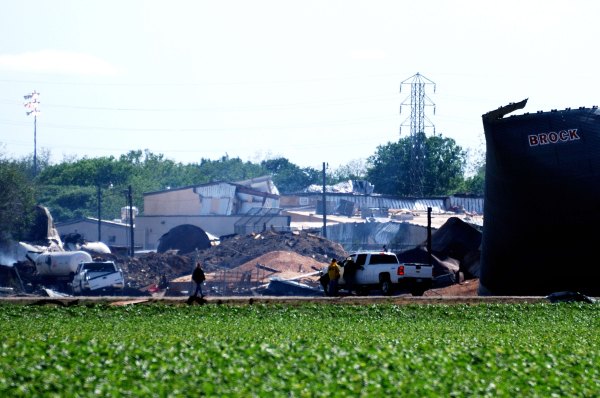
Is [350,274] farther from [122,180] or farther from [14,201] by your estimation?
[122,180]

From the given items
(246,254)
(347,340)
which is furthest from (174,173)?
(347,340)

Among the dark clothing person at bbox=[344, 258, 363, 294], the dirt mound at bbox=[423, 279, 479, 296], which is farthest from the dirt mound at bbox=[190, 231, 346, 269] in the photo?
the dark clothing person at bbox=[344, 258, 363, 294]

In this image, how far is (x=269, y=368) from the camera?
13.7 m

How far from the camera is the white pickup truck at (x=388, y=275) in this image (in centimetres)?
4116

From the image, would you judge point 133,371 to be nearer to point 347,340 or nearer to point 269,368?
point 269,368

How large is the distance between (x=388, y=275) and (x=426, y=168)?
255 feet

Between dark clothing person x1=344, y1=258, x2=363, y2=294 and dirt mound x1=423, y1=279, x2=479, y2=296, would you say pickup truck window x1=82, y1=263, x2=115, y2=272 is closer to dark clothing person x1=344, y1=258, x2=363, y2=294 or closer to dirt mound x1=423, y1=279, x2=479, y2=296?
dark clothing person x1=344, y1=258, x2=363, y2=294

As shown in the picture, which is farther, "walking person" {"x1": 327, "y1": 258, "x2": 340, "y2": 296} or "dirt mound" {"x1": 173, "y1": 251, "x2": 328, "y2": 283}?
"dirt mound" {"x1": 173, "y1": 251, "x2": 328, "y2": 283}

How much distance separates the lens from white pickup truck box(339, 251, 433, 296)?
4116 cm

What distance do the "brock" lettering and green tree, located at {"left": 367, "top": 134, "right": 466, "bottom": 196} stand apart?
3163 inches

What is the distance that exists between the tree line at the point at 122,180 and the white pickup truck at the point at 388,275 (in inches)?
1772

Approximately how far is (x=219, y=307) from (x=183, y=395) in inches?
699

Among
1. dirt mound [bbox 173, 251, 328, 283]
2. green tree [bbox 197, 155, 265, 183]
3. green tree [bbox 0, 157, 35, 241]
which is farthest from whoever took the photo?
green tree [bbox 197, 155, 265, 183]

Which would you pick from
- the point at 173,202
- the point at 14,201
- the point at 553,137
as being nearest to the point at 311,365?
the point at 553,137
